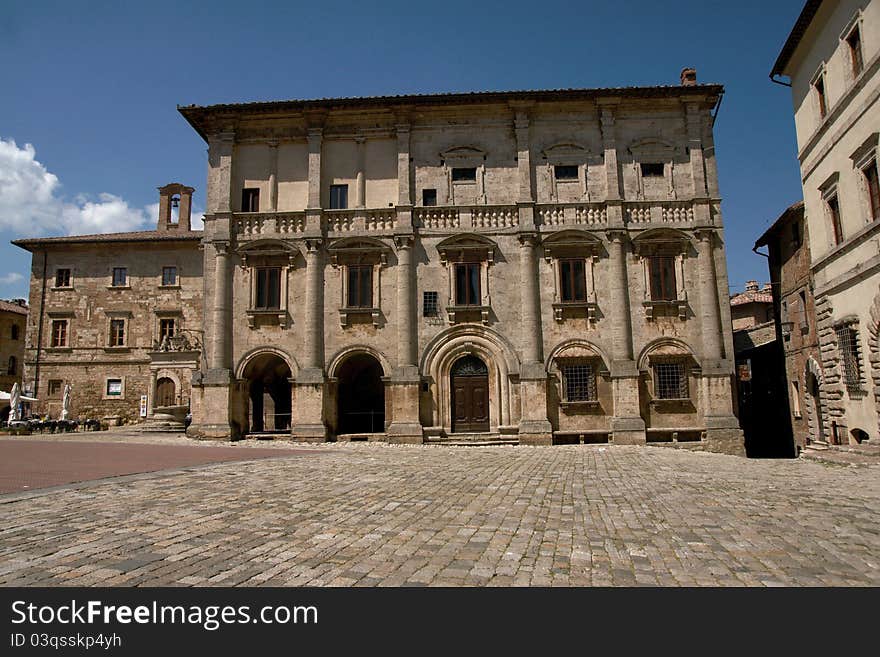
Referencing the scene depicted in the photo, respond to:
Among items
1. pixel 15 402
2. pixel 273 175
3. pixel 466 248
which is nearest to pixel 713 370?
pixel 466 248

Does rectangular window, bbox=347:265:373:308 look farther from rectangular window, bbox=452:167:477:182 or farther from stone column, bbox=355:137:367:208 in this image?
rectangular window, bbox=452:167:477:182

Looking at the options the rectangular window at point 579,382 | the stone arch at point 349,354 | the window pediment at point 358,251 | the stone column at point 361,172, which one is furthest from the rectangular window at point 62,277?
the rectangular window at point 579,382

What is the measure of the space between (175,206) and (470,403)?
2919 cm

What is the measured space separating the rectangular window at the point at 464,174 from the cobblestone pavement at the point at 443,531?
1629 centimetres

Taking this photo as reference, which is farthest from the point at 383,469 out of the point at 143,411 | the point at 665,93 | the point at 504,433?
the point at 143,411

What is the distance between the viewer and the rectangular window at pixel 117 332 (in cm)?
3666

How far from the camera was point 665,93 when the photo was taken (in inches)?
944

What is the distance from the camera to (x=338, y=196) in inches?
989

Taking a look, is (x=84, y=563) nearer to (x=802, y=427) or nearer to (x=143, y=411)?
(x=802, y=427)

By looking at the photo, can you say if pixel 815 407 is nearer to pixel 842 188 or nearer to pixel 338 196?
pixel 842 188

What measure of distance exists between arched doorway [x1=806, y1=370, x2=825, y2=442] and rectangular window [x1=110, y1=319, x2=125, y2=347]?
36.5 metres

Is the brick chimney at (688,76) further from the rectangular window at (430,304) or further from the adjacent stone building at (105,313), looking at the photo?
the adjacent stone building at (105,313)

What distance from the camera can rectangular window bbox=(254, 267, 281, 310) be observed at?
24281mm

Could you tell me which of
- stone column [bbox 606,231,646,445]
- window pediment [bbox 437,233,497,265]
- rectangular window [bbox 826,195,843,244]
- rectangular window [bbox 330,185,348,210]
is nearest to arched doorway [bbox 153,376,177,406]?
rectangular window [bbox 330,185,348,210]
